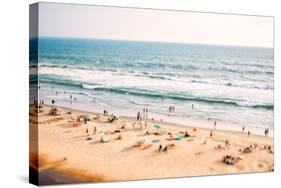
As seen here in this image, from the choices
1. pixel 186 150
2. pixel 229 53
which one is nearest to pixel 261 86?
pixel 229 53

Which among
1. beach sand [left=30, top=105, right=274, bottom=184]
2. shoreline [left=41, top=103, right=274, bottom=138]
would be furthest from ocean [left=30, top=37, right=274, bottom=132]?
beach sand [left=30, top=105, right=274, bottom=184]

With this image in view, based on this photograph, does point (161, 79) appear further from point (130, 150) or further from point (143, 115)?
point (130, 150)

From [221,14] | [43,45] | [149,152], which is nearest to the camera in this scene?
[43,45]

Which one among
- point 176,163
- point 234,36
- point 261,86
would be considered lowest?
point 176,163

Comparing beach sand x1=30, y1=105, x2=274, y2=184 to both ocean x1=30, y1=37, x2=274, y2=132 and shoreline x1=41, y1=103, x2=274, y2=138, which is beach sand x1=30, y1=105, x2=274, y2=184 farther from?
ocean x1=30, y1=37, x2=274, y2=132

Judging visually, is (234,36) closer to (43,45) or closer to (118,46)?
(118,46)

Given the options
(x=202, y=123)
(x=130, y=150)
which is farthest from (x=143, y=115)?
(x=202, y=123)
